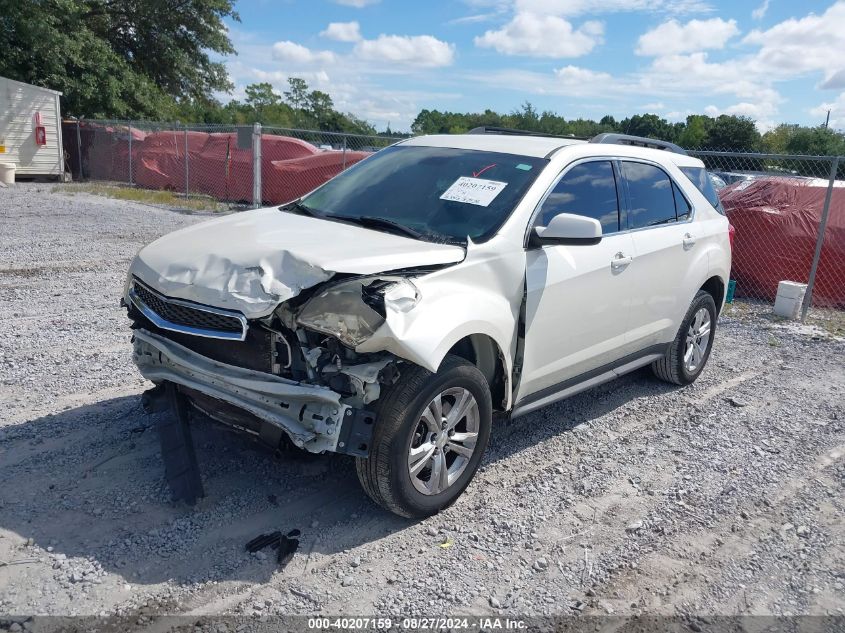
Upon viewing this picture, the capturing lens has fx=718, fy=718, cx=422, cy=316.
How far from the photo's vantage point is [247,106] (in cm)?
7138

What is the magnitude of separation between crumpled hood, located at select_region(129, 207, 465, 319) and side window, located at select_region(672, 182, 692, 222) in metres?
2.61

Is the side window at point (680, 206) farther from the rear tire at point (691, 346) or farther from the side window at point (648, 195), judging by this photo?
the rear tire at point (691, 346)

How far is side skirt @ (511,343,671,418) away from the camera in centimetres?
432

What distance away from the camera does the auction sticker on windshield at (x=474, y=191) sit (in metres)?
4.26

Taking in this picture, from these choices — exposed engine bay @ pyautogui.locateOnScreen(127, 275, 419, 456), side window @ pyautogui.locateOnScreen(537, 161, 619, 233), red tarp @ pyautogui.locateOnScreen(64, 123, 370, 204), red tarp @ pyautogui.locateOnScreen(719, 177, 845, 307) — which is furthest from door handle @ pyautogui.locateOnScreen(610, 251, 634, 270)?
red tarp @ pyautogui.locateOnScreen(64, 123, 370, 204)

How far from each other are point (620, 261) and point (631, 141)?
1.47 metres

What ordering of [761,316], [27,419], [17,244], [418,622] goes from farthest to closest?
[17,244]
[761,316]
[27,419]
[418,622]

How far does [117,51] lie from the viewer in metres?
28.9

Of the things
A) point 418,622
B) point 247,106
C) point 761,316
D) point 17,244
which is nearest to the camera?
point 418,622

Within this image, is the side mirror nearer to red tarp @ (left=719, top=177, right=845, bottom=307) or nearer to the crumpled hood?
the crumpled hood

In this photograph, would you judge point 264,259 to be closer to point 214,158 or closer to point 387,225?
point 387,225

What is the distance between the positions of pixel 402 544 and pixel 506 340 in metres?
1.21

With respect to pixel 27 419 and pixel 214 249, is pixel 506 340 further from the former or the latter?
pixel 27 419

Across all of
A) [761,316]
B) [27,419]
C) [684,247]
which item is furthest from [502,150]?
[761,316]
